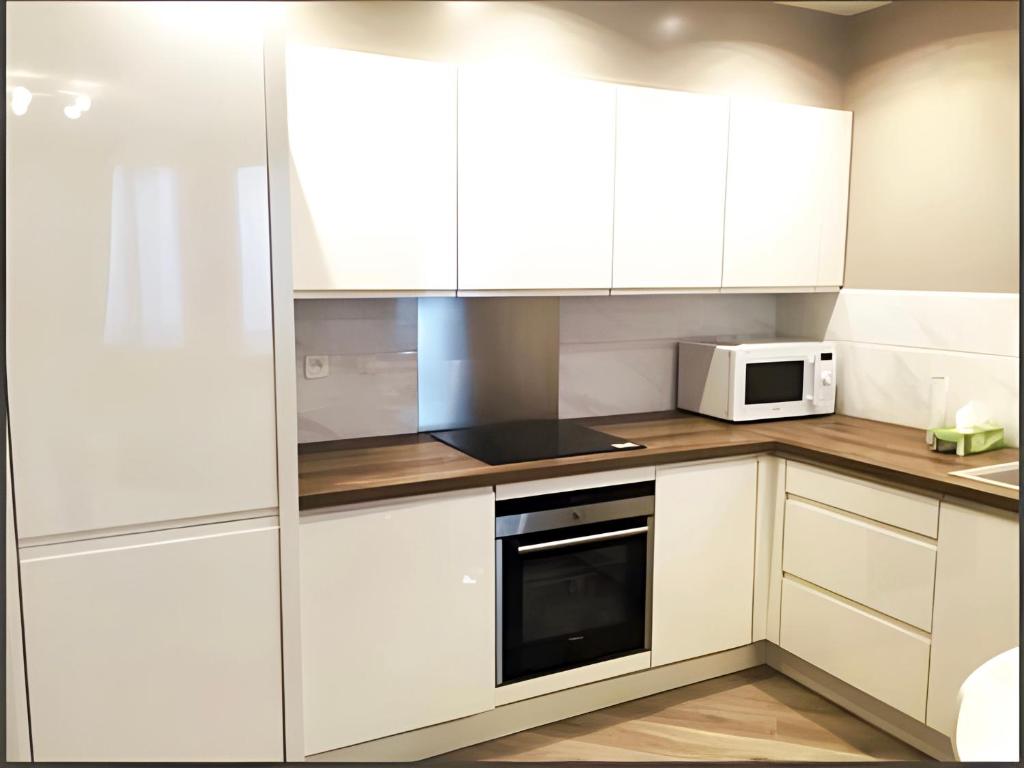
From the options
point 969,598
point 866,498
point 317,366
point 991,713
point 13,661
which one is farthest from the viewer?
point 317,366

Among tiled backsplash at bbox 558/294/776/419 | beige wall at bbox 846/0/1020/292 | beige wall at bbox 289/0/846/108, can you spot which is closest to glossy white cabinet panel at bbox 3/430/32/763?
beige wall at bbox 289/0/846/108

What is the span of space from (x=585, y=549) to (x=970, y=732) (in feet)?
5.07

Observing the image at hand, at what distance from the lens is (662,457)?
2660 mm

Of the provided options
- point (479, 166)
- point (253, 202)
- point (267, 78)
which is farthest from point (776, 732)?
point (267, 78)

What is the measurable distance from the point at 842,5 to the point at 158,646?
3.14 meters

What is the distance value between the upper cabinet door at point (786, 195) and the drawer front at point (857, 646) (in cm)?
115

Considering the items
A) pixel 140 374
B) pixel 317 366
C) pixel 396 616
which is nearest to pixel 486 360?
pixel 317 366

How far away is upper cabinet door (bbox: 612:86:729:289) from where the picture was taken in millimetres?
2781

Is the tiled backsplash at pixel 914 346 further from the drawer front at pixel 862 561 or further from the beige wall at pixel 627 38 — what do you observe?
the beige wall at pixel 627 38

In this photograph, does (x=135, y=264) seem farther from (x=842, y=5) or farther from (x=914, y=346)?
(x=842, y=5)

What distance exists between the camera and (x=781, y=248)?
3146 millimetres

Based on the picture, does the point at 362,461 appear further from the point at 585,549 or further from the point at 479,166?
the point at 479,166

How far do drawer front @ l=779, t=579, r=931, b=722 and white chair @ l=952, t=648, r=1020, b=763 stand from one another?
1404 mm

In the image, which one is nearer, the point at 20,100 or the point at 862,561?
the point at 20,100
